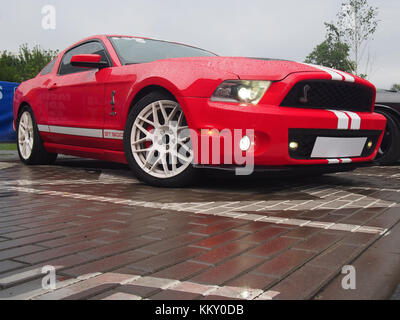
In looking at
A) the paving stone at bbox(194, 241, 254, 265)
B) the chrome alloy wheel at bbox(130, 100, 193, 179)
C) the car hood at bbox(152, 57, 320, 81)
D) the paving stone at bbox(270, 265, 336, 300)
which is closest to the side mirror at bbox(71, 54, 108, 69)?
the chrome alloy wheel at bbox(130, 100, 193, 179)

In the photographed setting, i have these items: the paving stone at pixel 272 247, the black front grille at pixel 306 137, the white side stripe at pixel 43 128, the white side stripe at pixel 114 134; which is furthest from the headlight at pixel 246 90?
the white side stripe at pixel 43 128

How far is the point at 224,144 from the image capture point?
3.72 m

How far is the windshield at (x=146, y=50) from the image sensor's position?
16.2ft

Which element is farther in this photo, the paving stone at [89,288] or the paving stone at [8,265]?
the paving stone at [8,265]

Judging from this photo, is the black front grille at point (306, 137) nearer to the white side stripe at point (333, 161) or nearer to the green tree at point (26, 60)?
the white side stripe at point (333, 161)

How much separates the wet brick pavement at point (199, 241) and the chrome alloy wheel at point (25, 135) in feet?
7.53

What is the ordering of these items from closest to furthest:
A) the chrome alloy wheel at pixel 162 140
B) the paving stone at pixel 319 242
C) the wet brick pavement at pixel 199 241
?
1. the wet brick pavement at pixel 199 241
2. the paving stone at pixel 319 242
3. the chrome alloy wheel at pixel 162 140

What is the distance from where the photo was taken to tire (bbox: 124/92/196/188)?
406 cm

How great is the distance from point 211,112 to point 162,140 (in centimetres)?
62

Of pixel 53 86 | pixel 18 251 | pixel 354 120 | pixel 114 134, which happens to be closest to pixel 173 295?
pixel 18 251

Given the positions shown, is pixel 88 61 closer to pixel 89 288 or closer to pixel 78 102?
pixel 78 102

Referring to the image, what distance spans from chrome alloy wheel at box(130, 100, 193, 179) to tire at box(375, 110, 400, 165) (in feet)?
10.5
